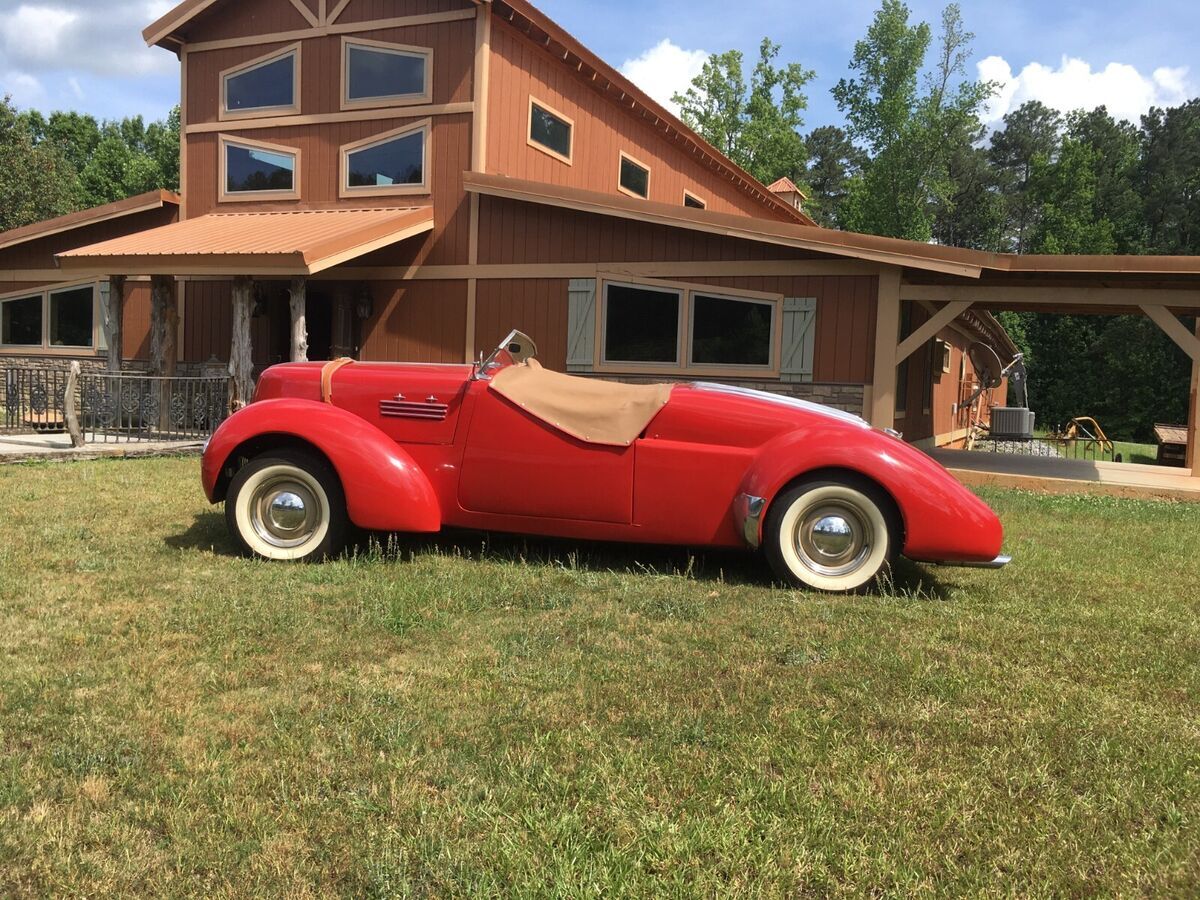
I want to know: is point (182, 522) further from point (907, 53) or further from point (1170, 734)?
point (907, 53)

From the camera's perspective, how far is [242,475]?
487cm

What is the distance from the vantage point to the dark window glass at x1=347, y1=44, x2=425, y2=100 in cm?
1256

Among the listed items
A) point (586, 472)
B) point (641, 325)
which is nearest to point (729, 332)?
point (641, 325)

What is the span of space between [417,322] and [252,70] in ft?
16.9

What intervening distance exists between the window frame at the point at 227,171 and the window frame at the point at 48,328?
111 inches

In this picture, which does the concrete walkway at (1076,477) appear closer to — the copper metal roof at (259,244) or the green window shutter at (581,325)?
the green window shutter at (581,325)

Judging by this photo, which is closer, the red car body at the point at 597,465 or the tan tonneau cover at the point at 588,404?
the red car body at the point at 597,465

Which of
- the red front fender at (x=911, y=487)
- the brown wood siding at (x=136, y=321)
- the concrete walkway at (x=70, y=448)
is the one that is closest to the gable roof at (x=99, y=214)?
the brown wood siding at (x=136, y=321)

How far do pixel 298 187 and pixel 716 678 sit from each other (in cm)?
1257

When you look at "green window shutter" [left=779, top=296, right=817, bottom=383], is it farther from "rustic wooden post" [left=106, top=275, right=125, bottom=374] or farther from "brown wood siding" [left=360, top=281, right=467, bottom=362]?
"rustic wooden post" [left=106, top=275, right=125, bottom=374]

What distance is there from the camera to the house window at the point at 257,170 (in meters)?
13.4

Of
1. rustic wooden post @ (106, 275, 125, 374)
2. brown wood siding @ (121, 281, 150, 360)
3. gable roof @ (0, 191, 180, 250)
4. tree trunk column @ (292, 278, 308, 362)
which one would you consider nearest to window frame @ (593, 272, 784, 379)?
tree trunk column @ (292, 278, 308, 362)

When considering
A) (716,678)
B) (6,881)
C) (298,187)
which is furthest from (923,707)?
(298,187)

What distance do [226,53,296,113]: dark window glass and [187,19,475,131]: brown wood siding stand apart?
0.18 m
